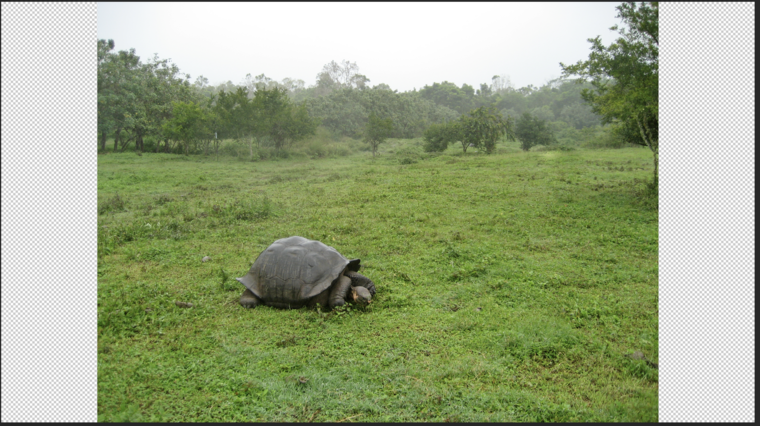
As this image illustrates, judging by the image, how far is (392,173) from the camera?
17594mm

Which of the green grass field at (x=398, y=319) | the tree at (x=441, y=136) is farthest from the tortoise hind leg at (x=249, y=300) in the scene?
the tree at (x=441, y=136)

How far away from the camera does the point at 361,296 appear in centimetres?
525

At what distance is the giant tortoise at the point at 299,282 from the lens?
5191mm

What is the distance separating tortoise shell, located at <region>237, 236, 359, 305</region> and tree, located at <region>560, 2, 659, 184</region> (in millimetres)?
9213

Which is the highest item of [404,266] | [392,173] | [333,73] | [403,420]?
[333,73]

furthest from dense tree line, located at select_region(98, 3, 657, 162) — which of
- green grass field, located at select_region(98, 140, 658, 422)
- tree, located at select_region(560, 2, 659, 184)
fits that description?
green grass field, located at select_region(98, 140, 658, 422)

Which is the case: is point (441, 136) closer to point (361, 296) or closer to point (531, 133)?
point (531, 133)

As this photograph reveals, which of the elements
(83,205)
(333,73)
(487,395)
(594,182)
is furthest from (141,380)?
(333,73)

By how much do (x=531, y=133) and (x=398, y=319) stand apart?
2873 cm

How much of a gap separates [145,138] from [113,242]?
867 inches

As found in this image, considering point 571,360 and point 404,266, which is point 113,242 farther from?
point 571,360

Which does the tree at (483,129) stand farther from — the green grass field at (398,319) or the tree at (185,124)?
the tree at (185,124)

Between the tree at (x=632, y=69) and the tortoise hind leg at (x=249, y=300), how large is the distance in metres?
10.1

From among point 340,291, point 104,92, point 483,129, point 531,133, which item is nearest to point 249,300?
point 340,291
